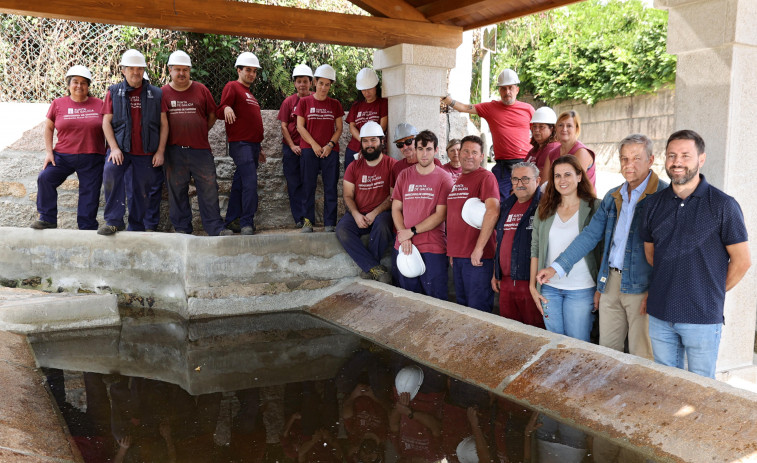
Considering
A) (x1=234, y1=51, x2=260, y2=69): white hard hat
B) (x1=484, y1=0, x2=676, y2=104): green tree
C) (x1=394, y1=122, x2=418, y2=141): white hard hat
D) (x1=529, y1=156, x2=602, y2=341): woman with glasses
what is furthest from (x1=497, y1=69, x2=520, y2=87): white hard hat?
(x1=484, y1=0, x2=676, y2=104): green tree

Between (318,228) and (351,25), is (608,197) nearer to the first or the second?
(351,25)

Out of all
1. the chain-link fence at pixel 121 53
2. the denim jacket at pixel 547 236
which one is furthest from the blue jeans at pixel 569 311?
the chain-link fence at pixel 121 53

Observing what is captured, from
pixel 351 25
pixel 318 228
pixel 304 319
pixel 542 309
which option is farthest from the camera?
pixel 318 228

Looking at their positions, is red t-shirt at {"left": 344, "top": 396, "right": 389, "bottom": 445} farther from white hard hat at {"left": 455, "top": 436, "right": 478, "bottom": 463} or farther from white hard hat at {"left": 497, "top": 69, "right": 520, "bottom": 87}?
white hard hat at {"left": 497, "top": 69, "right": 520, "bottom": 87}

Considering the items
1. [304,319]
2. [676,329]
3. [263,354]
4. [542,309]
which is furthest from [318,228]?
[676,329]

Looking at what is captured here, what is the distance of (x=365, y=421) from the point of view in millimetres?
3525

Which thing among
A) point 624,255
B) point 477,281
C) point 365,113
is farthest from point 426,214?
point 624,255

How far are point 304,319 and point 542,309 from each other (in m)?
2.42

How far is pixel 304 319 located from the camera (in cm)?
584

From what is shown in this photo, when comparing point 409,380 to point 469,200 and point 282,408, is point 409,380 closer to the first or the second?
point 282,408

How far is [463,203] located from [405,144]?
1.37 metres

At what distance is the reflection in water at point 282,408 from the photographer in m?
3.15

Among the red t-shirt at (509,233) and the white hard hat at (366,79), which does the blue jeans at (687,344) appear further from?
the white hard hat at (366,79)

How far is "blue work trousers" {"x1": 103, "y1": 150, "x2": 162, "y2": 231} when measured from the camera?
6.36m
